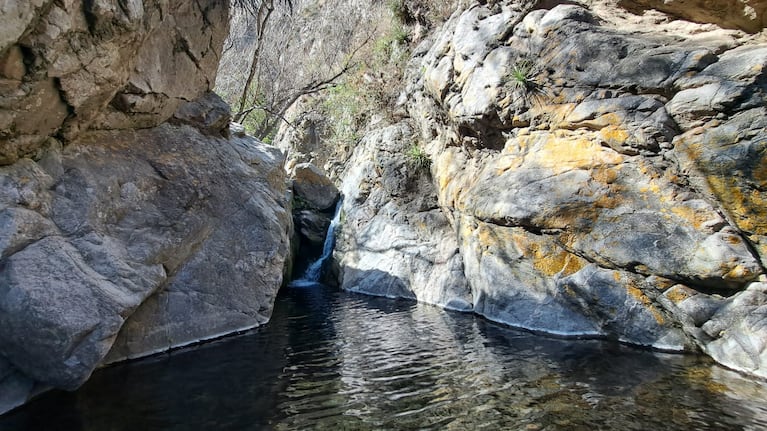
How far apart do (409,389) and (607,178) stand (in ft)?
16.3

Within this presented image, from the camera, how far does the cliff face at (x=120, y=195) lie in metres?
5.32

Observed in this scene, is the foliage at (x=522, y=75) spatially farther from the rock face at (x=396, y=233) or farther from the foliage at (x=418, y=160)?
the foliage at (x=418, y=160)

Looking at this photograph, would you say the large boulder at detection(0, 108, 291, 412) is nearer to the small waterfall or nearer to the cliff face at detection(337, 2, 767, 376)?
the cliff face at detection(337, 2, 767, 376)

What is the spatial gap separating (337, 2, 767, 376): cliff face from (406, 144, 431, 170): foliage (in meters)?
1.41

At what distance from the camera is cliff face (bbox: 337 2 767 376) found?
22.5 ft

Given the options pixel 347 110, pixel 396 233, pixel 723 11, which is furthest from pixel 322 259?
Result: pixel 723 11

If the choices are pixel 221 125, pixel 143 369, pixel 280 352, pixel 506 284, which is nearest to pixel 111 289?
pixel 143 369

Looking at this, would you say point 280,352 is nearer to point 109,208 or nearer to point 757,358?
point 109,208

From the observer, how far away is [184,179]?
854 cm

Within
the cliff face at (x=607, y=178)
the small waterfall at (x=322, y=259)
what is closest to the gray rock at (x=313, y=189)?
the small waterfall at (x=322, y=259)

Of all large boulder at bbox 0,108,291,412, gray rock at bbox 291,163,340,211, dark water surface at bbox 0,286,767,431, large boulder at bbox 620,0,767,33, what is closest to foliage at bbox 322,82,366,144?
gray rock at bbox 291,163,340,211

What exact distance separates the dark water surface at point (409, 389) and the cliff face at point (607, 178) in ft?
2.36

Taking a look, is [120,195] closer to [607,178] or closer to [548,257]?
[548,257]

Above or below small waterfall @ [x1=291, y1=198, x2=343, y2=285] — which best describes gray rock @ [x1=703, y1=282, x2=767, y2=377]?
below
